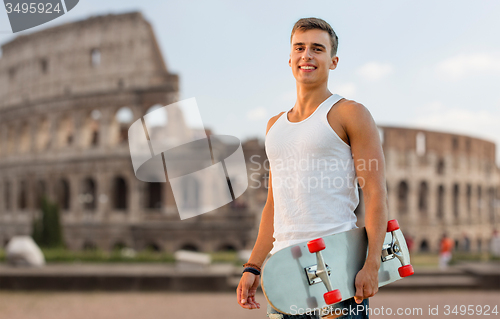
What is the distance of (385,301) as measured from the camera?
876cm

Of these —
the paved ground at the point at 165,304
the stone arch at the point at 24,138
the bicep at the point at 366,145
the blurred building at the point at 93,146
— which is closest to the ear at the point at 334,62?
the bicep at the point at 366,145

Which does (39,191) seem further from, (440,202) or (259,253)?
(259,253)

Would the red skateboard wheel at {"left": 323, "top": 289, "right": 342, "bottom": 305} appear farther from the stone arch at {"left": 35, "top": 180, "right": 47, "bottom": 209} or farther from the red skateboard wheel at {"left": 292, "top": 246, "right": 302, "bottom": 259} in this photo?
the stone arch at {"left": 35, "top": 180, "right": 47, "bottom": 209}

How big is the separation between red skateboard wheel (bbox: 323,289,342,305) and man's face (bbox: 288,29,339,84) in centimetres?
77

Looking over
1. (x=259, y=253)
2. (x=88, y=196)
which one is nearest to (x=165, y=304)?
(x=259, y=253)

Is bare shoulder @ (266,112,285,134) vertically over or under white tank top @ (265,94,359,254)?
over

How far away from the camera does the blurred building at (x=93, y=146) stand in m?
21.5

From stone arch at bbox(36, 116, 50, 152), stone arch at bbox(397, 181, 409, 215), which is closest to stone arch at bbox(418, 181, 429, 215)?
stone arch at bbox(397, 181, 409, 215)

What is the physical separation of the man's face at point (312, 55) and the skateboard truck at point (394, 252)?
607 millimetres

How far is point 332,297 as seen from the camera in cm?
143

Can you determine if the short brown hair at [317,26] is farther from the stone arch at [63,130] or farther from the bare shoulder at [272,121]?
the stone arch at [63,130]

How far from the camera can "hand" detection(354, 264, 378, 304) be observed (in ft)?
4.78

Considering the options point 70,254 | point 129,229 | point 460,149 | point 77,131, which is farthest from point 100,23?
point 460,149

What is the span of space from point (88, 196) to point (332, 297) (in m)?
24.7
